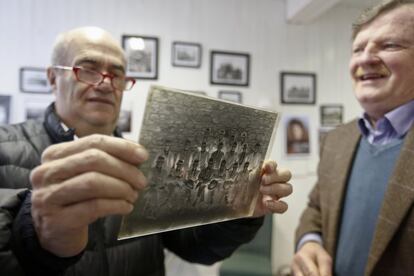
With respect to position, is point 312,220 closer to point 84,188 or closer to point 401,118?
point 401,118

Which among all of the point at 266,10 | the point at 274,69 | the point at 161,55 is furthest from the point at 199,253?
the point at 266,10

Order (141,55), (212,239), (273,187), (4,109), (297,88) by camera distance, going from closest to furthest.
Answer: (273,187) → (212,239) → (4,109) → (141,55) → (297,88)

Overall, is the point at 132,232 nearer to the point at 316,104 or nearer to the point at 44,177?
the point at 44,177

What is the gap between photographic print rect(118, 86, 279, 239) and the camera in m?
0.41

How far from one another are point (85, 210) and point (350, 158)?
82cm

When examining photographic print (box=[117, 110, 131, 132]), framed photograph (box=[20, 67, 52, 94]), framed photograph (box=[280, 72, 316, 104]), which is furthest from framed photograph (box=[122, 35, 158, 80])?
framed photograph (box=[280, 72, 316, 104])

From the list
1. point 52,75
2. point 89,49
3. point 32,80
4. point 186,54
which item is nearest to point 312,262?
point 89,49

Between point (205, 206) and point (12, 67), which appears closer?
point (205, 206)

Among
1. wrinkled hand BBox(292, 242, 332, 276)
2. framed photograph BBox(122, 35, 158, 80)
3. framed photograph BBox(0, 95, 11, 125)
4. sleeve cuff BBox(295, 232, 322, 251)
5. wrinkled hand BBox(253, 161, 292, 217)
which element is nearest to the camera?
wrinkled hand BBox(253, 161, 292, 217)

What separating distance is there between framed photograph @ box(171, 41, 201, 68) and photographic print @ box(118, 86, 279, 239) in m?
1.96

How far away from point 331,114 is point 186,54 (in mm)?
1442

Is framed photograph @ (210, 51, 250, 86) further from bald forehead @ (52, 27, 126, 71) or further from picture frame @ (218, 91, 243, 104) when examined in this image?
bald forehead @ (52, 27, 126, 71)

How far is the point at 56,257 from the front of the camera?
1.43ft

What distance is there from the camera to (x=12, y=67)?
7.20 feet
